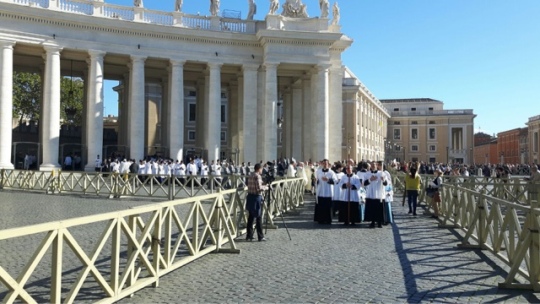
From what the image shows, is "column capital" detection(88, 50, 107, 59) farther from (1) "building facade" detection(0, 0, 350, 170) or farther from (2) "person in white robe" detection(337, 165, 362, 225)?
(2) "person in white robe" detection(337, 165, 362, 225)

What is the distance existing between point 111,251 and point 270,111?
2780 cm

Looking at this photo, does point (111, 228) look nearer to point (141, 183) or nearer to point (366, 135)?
point (141, 183)

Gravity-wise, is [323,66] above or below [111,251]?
above

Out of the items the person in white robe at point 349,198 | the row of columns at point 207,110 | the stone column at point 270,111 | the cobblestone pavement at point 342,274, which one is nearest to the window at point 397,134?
the row of columns at point 207,110

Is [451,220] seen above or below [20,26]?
below

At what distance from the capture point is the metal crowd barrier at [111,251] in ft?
16.7

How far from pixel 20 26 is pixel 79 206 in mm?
17025

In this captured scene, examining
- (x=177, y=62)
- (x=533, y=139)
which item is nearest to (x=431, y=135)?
(x=533, y=139)

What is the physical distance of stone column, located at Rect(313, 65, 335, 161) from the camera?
34.2 metres

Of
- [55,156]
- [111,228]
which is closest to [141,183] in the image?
[55,156]

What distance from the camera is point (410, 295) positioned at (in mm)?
6809

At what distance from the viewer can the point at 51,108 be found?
30.2 metres

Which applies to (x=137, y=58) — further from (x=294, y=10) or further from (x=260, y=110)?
(x=294, y=10)

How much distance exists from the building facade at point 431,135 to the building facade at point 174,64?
214ft
